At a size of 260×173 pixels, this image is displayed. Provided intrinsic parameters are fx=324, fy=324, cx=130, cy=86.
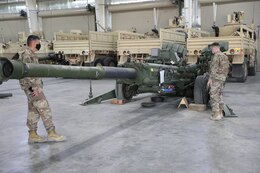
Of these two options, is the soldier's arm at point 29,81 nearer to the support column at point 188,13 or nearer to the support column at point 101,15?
the support column at point 188,13

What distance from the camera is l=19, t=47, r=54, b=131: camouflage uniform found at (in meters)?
4.50

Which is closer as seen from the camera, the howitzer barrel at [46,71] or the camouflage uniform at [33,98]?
the howitzer barrel at [46,71]

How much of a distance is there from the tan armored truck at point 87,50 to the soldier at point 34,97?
945 centimetres

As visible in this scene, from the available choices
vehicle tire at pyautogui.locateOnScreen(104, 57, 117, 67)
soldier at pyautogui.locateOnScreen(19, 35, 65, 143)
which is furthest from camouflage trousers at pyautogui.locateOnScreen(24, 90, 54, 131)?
vehicle tire at pyautogui.locateOnScreen(104, 57, 117, 67)

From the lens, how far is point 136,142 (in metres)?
4.64

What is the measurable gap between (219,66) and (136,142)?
2.36 m

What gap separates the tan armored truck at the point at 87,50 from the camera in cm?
1460

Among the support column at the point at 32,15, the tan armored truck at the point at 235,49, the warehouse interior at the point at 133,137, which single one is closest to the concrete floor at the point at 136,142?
the warehouse interior at the point at 133,137

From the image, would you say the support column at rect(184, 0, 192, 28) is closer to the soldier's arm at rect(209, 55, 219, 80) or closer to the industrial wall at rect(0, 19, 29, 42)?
the soldier's arm at rect(209, 55, 219, 80)

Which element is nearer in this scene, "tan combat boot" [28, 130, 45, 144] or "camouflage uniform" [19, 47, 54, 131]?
"camouflage uniform" [19, 47, 54, 131]

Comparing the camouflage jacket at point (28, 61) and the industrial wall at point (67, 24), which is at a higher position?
the industrial wall at point (67, 24)

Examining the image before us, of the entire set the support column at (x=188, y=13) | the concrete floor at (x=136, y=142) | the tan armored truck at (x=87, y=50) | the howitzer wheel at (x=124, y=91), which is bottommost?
the concrete floor at (x=136, y=142)

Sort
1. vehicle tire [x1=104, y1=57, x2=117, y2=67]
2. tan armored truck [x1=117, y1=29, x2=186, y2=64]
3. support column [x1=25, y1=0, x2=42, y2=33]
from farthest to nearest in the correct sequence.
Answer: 1. support column [x1=25, y1=0, x2=42, y2=33]
2. vehicle tire [x1=104, y1=57, x2=117, y2=67]
3. tan armored truck [x1=117, y1=29, x2=186, y2=64]

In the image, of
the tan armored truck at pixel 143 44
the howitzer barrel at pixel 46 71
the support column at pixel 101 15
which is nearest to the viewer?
the howitzer barrel at pixel 46 71
